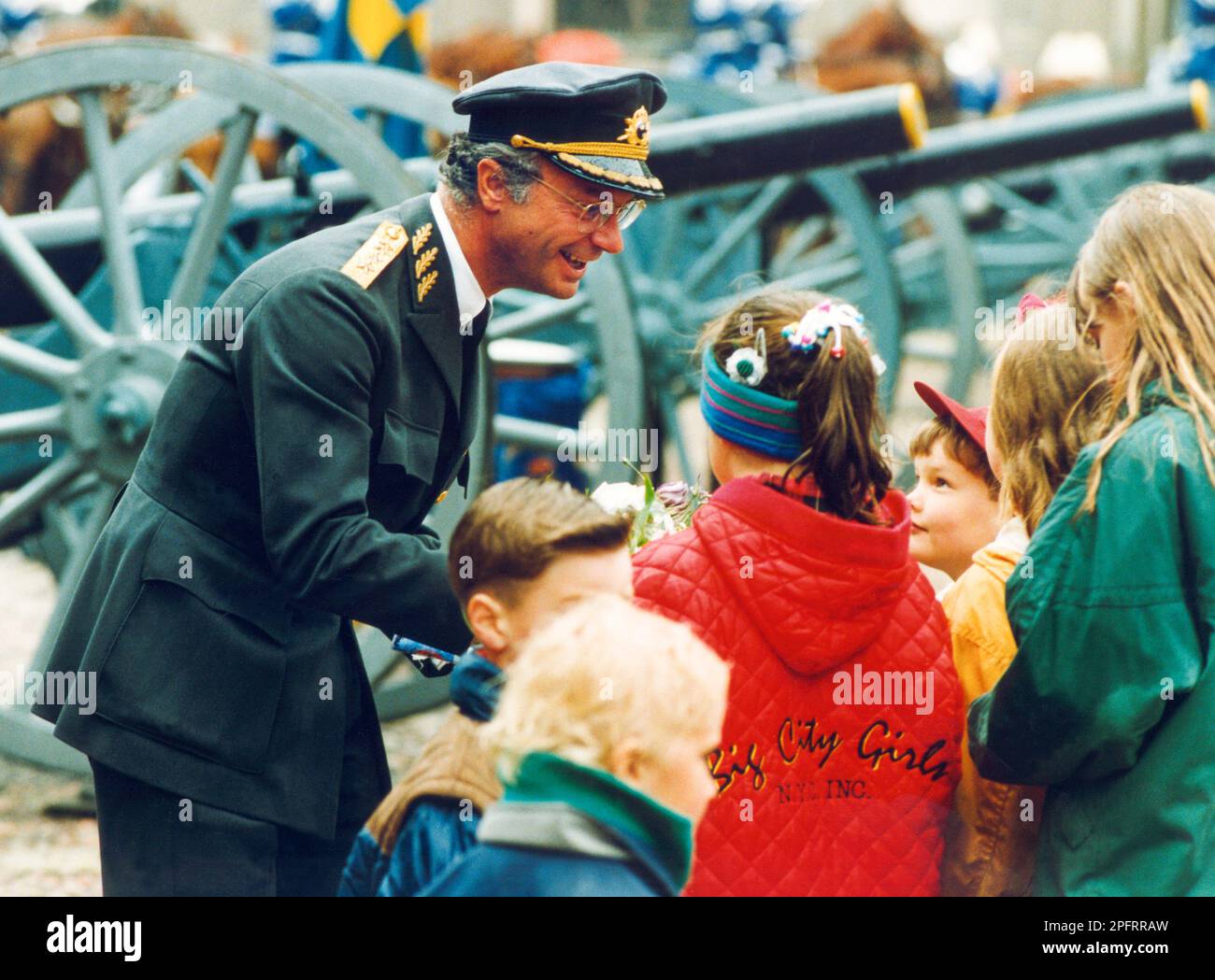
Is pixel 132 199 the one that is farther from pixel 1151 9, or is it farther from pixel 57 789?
pixel 1151 9

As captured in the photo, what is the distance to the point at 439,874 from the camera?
5.93 feet

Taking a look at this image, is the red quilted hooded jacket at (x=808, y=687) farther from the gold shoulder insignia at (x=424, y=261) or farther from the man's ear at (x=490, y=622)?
the gold shoulder insignia at (x=424, y=261)

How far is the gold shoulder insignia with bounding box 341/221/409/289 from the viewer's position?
2.18 m

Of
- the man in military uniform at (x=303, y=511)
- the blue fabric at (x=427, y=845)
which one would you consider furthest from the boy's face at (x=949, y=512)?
the blue fabric at (x=427, y=845)

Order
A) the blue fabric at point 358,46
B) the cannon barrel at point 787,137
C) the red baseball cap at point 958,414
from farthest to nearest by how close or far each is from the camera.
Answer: the blue fabric at point 358,46, the cannon barrel at point 787,137, the red baseball cap at point 958,414

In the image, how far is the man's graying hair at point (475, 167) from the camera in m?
2.27

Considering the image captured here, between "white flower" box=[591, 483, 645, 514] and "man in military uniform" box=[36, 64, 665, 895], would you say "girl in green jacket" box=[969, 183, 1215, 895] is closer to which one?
"white flower" box=[591, 483, 645, 514]

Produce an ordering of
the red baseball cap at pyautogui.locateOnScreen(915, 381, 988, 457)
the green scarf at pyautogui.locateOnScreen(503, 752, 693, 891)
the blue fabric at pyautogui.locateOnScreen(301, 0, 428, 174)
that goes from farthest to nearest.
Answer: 1. the blue fabric at pyautogui.locateOnScreen(301, 0, 428, 174)
2. the red baseball cap at pyautogui.locateOnScreen(915, 381, 988, 457)
3. the green scarf at pyautogui.locateOnScreen(503, 752, 693, 891)

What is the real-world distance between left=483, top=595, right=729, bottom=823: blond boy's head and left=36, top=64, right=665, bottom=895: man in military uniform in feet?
1.56

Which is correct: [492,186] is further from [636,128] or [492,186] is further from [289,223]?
[289,223]

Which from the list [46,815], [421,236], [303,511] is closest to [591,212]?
[421,236]

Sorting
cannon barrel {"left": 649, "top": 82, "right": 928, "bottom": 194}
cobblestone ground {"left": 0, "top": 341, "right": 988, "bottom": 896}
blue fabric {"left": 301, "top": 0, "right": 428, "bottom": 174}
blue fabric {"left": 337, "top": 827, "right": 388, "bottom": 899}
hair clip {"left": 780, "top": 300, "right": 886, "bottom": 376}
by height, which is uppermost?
blue fabric {"left": 301, "top": 0, "right": 428, "bottom": 174}

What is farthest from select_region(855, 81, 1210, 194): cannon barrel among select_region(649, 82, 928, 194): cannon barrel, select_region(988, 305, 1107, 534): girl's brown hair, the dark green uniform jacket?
the dark green uniform jacket
